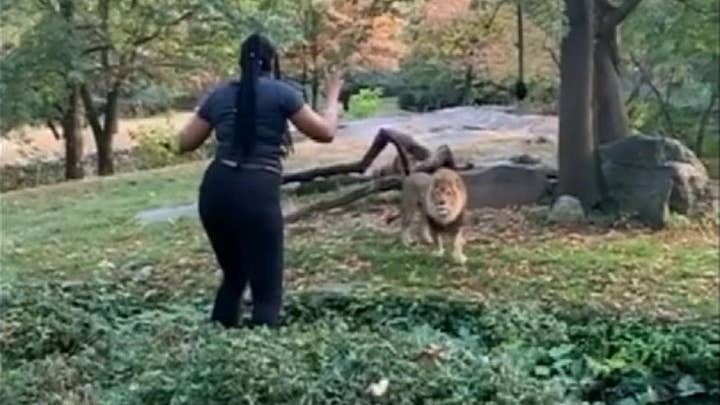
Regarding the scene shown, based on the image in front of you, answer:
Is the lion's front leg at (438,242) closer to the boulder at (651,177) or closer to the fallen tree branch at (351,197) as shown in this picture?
the fallen tree branch at (351,197)

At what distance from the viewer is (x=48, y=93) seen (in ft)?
15.3

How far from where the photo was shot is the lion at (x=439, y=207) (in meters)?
3.83

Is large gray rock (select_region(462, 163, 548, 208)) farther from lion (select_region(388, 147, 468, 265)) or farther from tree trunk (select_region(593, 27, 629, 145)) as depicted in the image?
lion (select_region(388, 147, 468, 265))

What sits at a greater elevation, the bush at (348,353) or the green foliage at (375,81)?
the green foliage at (375,81)

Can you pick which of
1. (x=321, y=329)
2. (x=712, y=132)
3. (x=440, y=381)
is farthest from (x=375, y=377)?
(x=712, y=132)

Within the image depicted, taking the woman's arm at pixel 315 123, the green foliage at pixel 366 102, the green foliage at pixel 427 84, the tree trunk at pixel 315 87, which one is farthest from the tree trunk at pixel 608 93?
the woman's arm at pixel 315 123

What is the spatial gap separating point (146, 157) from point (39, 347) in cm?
190

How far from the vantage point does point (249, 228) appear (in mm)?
2775

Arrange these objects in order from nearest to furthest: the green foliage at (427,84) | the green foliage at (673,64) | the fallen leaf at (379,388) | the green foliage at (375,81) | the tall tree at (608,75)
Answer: the fallen leaf at (379,388) < the green foliage at (673,64) < the green foliage at (375,81) < the green foliage at (427,84) < the tall tree at (608,75)

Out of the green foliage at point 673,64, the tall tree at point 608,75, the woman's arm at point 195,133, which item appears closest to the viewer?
the green foliage at point 673,64

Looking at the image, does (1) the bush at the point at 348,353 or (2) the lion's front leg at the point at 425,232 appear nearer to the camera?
(1) the bush at the point at 348,353

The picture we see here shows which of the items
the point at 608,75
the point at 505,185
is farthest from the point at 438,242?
the point at 608,75

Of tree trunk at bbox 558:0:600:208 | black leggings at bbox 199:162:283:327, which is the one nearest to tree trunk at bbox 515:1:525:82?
tree trunk at bbox 558:0:600:208

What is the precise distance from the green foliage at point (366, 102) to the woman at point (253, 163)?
685mm
